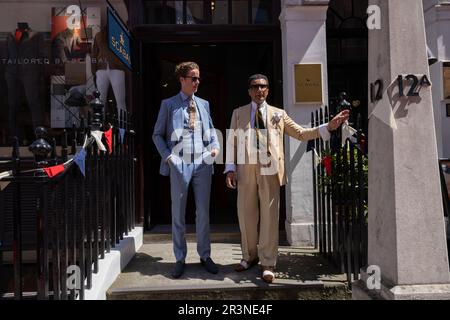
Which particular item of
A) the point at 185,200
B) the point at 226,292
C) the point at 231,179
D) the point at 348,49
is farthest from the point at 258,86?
the point at 348,49

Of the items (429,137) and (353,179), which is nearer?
(429,137)

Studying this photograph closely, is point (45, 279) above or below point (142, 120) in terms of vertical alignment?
below

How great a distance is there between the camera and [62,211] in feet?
10.7

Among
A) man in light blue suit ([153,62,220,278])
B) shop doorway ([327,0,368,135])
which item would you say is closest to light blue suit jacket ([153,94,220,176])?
man in light blue suit ([153,62,220,278])

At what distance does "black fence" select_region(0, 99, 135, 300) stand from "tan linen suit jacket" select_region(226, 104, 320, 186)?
1.18m

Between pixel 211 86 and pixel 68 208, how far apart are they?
4.72 meters

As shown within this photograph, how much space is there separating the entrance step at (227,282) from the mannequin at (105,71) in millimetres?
2399

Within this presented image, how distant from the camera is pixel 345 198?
12.8 ft

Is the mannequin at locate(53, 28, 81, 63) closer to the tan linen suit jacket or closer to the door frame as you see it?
the door frame

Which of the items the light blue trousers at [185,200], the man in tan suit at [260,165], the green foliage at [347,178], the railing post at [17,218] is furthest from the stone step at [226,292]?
the railing post at [17,218]

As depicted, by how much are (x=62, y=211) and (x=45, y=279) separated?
660 mm

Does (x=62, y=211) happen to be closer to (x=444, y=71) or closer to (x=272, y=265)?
(x=272, y=265)
